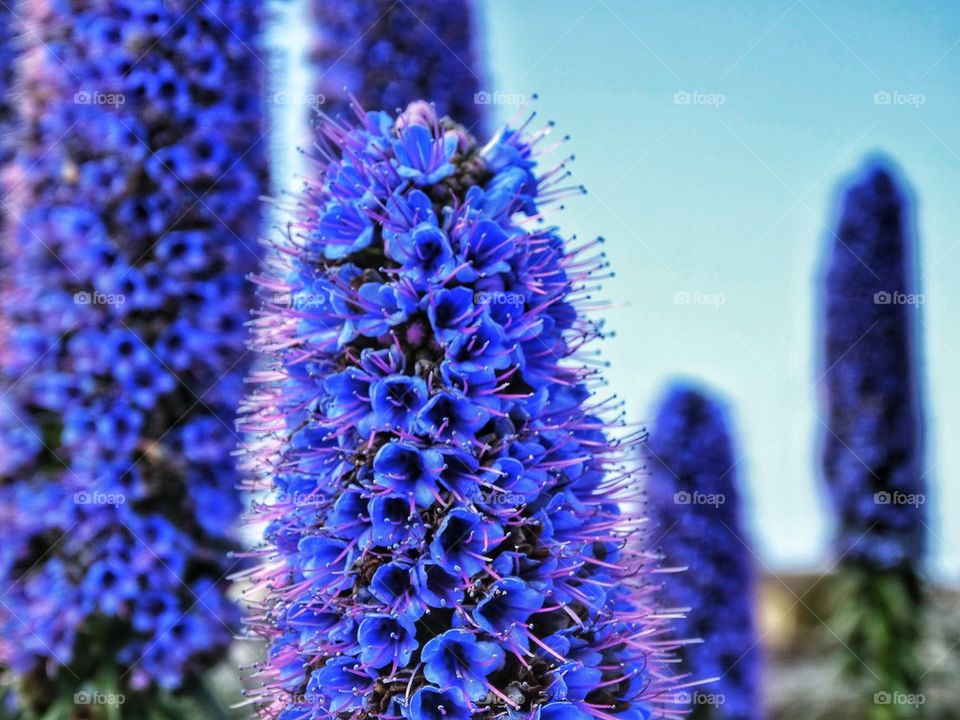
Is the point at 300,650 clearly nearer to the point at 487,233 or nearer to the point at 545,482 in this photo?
the point at 545,482

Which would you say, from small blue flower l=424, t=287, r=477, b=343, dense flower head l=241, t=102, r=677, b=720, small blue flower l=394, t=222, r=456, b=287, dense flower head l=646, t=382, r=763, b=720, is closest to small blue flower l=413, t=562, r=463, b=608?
dense flower head l=241, t=102, r=677, b=720

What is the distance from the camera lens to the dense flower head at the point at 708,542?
871cm

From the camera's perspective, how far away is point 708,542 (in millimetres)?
8828

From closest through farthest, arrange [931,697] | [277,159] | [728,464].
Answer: [277,159]
[728,464]
[931,697]

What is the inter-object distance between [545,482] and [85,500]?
137 inches

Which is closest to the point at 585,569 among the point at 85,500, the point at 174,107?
the point at 85,500

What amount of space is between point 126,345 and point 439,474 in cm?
323

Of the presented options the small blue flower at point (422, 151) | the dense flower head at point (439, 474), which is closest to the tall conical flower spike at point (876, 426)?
the dense flower head at point (439, 474)

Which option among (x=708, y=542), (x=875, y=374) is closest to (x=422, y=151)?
(x=708, y=542)

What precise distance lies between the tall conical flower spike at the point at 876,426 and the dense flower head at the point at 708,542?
3201 millimetres

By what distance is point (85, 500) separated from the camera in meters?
6.16

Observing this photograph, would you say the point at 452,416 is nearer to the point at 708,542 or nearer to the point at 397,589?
the point at 397,589

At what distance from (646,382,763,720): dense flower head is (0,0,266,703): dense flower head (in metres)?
3.66

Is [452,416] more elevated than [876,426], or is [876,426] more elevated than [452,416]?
[876,426]
